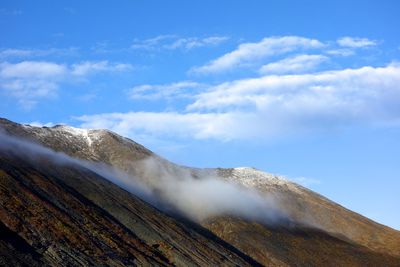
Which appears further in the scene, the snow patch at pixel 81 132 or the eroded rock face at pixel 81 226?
the snow patch at pixel 81 132

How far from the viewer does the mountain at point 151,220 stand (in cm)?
5678

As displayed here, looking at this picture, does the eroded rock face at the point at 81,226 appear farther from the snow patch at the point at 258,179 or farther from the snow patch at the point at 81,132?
the snow patch at the point at 258,179

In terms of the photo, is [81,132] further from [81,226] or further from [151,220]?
[81,226]

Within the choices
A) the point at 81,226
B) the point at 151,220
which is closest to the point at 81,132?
the point at 151,220

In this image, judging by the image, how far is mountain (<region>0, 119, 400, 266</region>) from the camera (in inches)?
2235

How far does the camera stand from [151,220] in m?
75.9

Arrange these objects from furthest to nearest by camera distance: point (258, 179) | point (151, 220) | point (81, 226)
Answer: point (258, 179) < point (151, 220) < point (81, 226)

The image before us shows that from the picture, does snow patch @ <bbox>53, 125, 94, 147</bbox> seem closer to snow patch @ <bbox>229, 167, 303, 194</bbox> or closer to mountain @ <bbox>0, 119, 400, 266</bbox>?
mountain @ <bbox>0, 119, 400, 266</bbox>

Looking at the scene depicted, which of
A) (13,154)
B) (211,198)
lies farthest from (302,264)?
(13,154)

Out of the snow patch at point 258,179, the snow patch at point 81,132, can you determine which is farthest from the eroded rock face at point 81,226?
the snow patch at point 258,179

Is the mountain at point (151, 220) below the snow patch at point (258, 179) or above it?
below

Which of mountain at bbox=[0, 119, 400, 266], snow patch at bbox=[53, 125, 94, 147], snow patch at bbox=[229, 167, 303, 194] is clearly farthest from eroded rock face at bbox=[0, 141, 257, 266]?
snow patch at bbox=[229, 167, 303, 194]

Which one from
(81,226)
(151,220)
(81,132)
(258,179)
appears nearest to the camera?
(81,226)

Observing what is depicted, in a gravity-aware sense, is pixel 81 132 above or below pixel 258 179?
below
